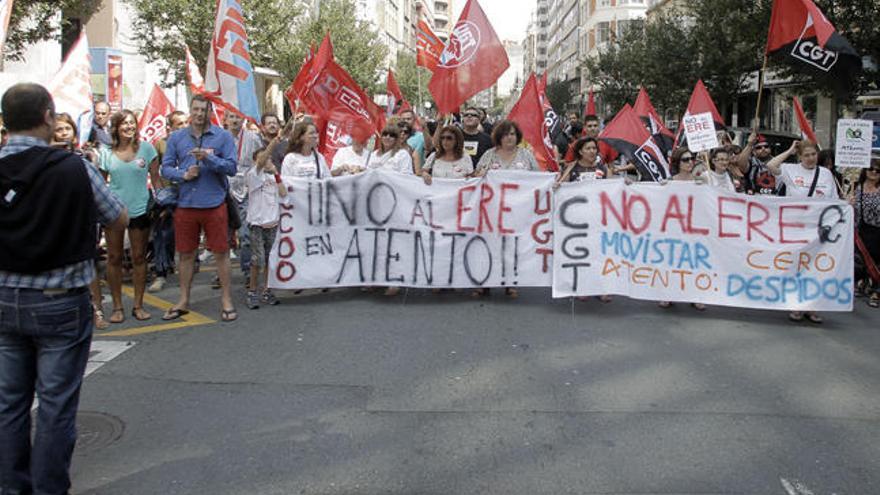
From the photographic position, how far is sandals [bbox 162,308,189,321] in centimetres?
709

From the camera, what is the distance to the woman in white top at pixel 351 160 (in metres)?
8.27

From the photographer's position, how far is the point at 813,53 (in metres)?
8.32

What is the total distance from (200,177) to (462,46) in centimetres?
376

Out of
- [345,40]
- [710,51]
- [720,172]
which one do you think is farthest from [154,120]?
[345,40]

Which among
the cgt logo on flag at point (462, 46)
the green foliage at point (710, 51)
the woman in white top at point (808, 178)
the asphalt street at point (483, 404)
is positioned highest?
the green foliage at point (710, 51)

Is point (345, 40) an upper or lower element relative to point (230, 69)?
upper

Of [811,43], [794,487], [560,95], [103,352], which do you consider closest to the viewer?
[794,487]

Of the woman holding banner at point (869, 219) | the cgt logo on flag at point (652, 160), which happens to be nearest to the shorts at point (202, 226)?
the cgt logo on flag at point (652, 160)

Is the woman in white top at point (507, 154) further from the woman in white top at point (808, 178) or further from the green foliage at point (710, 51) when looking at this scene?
the green foliage at point (710, 51)

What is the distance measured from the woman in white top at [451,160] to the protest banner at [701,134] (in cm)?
229

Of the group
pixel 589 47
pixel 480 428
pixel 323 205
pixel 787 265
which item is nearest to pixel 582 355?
pixel 480 428

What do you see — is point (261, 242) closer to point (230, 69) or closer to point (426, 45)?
point (230, 69)

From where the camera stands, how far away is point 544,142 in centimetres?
→ 896

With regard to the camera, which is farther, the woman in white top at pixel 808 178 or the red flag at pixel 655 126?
the red flag at pixel 655 126
